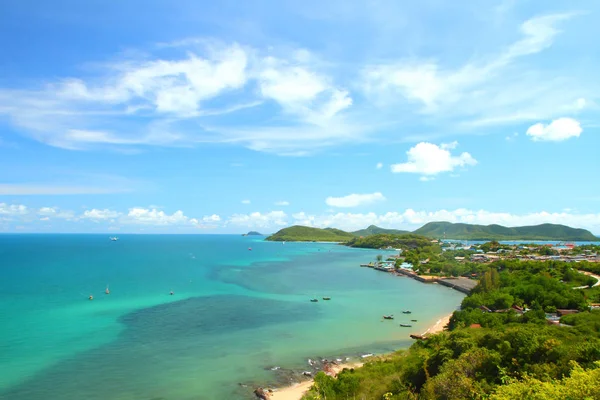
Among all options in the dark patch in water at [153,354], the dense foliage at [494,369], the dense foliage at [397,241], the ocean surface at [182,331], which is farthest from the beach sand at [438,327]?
the dense foliage at [397,241]

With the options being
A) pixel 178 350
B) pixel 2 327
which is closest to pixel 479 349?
pixel 178 350

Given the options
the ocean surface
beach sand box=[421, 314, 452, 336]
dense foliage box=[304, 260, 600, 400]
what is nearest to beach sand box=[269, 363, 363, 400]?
the ocean surface

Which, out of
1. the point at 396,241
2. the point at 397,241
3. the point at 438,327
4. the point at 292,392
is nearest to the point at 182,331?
the point at 292,392

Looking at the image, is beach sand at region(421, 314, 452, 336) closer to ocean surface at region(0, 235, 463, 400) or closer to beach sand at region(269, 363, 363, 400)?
ocean surface at region(0, 235, 463, 400)

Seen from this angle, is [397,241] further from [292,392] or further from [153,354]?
[292,392]

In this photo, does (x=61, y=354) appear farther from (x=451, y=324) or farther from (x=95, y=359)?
(x=451, y=324)
